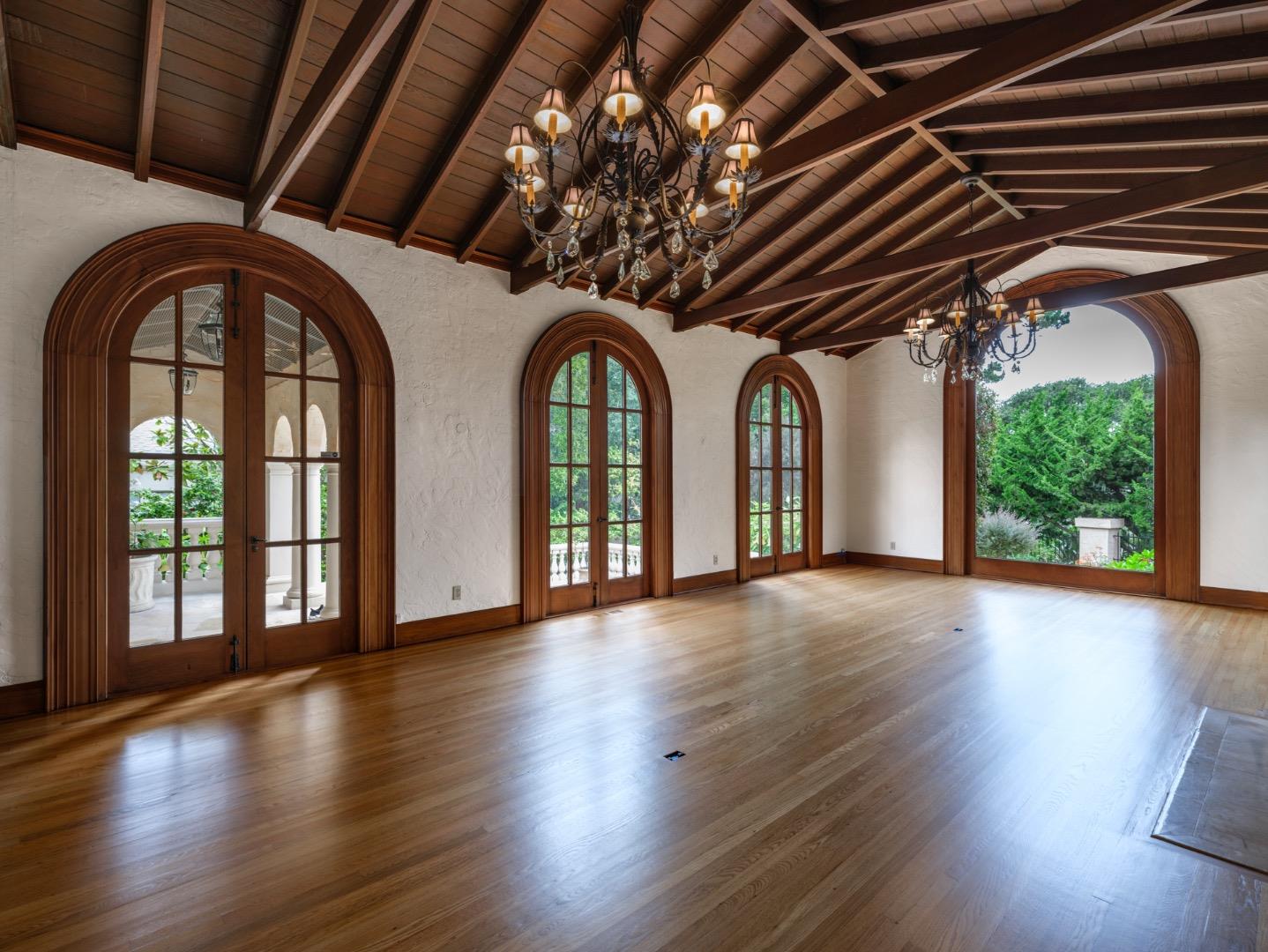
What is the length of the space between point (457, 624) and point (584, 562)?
1.48 metres

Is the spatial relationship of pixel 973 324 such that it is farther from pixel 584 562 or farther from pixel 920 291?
pixel 584 562

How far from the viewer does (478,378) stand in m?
5.56

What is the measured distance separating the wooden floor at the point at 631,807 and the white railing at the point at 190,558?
694 millimetres

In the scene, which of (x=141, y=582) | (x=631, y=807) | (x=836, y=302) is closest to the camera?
(x=631, y=807)

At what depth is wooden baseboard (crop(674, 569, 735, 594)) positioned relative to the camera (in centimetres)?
731

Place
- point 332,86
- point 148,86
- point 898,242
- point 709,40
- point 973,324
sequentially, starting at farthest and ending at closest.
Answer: point 898,242
point 973,324
point 709,40
point 148,86
point 332,86

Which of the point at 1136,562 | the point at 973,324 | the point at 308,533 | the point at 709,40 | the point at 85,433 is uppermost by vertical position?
the point at 709,40

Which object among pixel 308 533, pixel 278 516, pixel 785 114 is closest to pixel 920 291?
pixel 785 114

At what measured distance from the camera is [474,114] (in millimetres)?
3945

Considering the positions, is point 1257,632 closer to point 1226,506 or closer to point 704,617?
point 1226,506

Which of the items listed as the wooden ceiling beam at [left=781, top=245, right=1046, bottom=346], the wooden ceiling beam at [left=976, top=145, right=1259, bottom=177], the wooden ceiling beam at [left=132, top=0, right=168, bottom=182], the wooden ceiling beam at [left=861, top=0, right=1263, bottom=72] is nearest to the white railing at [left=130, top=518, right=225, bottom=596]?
the wooden ceiling beam at [left=132, top=0, right=168, bottom=182]

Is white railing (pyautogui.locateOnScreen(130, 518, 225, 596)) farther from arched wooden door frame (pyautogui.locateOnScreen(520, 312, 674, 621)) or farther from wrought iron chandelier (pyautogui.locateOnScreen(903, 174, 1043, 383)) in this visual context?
wrought iron chandelier (pyautogui.locateOnScreen(903, 174, 1043, 383))

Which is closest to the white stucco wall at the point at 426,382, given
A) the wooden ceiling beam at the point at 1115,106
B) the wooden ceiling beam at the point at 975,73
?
the wooden ceiling beam at the point at 975,73

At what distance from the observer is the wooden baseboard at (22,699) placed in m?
3.57
